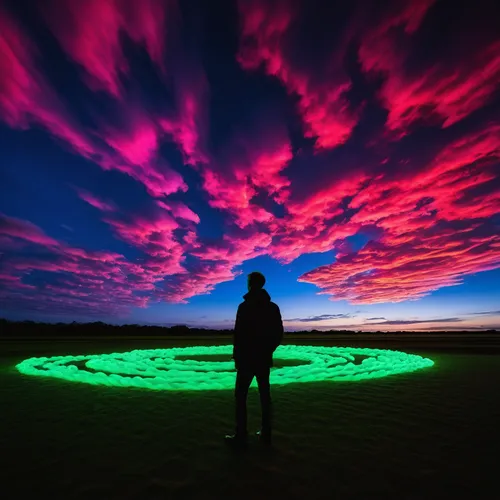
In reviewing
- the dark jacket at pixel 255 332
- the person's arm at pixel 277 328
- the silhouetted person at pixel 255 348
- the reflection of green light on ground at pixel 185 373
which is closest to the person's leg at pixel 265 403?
the silhouetted person at pixel 255 348

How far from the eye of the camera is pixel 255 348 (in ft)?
16.1

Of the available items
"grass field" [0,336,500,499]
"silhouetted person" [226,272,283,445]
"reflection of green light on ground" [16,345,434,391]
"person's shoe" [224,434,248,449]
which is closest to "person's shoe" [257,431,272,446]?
"silhouetted person" [226,272,283,445]

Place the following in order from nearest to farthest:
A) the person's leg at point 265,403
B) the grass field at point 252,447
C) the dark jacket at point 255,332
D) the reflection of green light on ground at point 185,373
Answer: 1. the grass field at point 252,447
2. the person's leg at point 265,403
3. the dark jacket at point 255,332
4. the reflection of green light on ground at point 185,373

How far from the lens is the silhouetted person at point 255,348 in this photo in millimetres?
4816

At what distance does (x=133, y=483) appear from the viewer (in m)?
3.54

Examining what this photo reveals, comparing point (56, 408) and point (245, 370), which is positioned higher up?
point (245, 370)

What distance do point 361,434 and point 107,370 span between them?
33.1 ft

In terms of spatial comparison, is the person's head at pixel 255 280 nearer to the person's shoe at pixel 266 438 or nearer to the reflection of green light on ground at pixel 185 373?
the person's shoe at pixel 266 438

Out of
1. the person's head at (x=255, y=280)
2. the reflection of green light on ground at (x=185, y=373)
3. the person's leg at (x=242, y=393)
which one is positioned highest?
the person's head at (x=255, y=280)

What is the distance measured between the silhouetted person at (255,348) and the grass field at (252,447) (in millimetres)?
504

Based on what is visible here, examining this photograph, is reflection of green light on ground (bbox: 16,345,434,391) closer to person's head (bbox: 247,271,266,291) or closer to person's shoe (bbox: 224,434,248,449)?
person's shoe (bbox: 224,434,248,449)

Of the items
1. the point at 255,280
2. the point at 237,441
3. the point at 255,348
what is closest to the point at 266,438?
the point at 237,441

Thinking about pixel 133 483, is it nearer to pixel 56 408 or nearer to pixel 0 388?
pixel 56 408

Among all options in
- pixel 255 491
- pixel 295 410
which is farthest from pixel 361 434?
pixel 255 491
